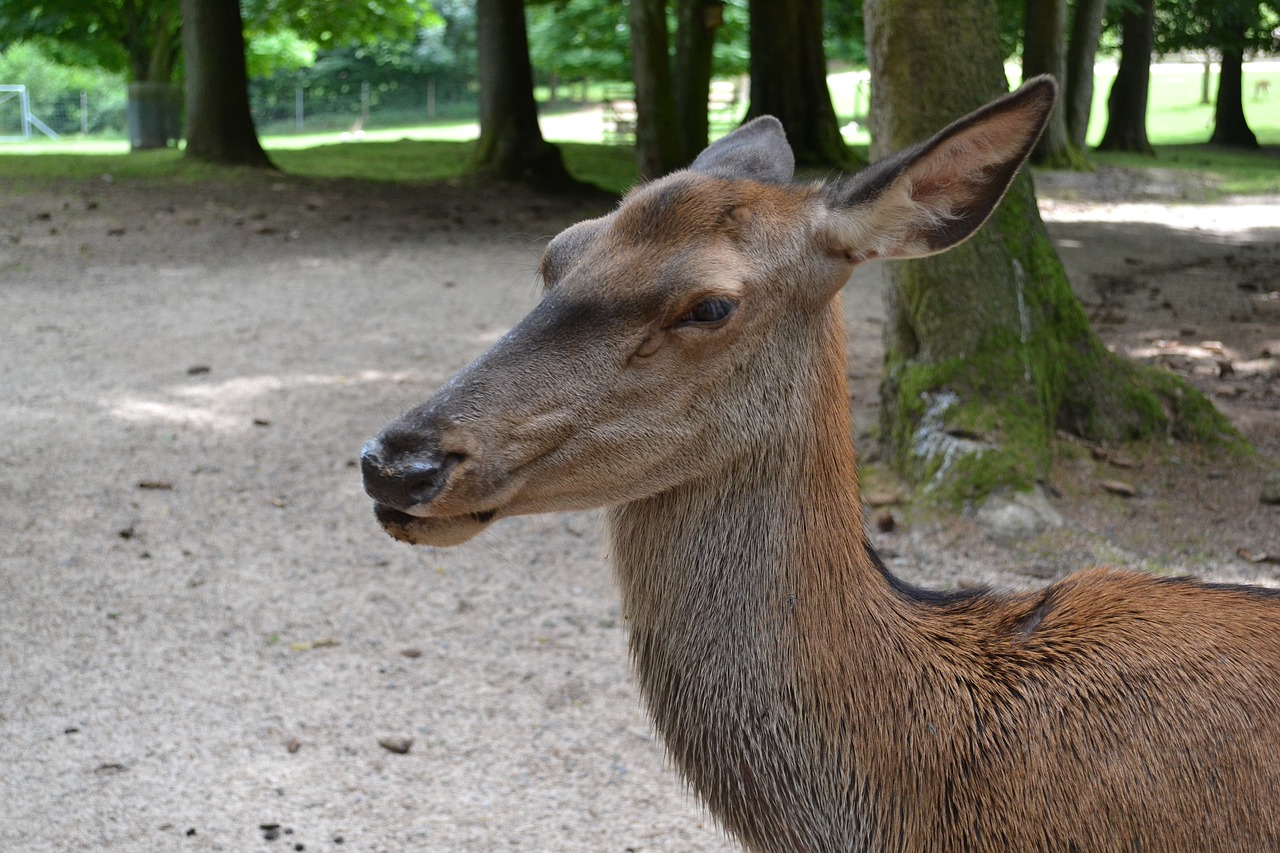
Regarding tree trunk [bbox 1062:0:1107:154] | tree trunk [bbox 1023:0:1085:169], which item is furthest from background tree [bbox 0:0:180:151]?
tree trunk [bbox 1062:0:1107:154]

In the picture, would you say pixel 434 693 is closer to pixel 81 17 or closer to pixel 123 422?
pixel 123 422

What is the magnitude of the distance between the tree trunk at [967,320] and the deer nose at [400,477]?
12.9ft

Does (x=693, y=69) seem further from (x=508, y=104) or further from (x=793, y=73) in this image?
(x=793, y=73)

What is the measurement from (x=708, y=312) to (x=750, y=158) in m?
0.73

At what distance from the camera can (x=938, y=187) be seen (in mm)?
2482

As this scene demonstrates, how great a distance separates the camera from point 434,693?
462cm

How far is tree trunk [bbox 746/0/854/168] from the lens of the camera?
67.9ft

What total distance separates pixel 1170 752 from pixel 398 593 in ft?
12.2

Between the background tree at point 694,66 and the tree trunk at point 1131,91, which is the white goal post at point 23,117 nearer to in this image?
the background tree at point 694,66

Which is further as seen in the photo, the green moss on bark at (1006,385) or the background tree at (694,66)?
the background tree at (694,66)

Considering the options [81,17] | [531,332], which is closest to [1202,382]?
[531,332]

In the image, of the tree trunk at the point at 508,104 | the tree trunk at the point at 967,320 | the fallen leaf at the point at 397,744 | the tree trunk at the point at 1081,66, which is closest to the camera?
the fallen leaf at the point at 397,744

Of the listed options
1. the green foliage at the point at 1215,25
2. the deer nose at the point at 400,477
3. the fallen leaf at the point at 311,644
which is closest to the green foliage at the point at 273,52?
the green foliage at the point at 1215,25

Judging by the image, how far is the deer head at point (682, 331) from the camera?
2334 millimetres
